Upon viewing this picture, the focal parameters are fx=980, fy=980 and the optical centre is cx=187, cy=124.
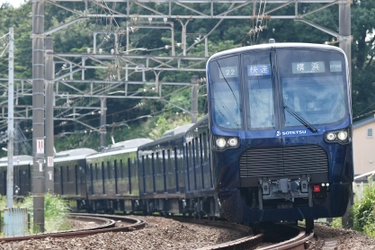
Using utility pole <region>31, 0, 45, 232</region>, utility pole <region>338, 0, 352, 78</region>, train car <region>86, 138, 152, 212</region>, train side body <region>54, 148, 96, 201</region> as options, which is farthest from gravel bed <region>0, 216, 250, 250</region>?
train side body <region>54, 148, 96, 201</region>

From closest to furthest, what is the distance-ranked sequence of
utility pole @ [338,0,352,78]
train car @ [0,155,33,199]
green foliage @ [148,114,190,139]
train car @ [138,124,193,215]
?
1. utility pole @ [338,0,352,78]
2. train car @ [138,124,193,215]
3. train car @ [0,155,33,199]
4. green foliage @ [148,114,190,139]

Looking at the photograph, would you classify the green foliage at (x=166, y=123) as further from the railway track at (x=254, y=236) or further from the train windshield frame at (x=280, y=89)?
the train windshield frame at (x=280, y=89)

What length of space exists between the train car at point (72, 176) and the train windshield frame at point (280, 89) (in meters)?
24.2

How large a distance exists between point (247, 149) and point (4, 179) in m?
30.6

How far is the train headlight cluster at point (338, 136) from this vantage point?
15281 mm

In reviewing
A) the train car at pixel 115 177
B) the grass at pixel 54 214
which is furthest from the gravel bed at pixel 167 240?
the train car at pixel 115 177

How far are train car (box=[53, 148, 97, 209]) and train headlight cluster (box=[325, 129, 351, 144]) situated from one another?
25146 millimetres

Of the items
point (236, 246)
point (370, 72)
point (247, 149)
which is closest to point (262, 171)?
point (247, 149)

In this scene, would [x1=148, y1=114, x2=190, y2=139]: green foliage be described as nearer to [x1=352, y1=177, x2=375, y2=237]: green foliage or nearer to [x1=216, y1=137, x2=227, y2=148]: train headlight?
[x1=352, y1=177, x2=375, y2=237]: green foliage

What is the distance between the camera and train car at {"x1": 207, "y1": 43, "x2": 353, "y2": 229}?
1523cm

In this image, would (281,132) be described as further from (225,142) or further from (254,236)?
(254,236)

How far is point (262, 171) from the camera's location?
50.1 ft

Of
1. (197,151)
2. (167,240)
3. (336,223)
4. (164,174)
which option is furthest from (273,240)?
(164,174)

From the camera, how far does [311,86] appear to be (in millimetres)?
15766
